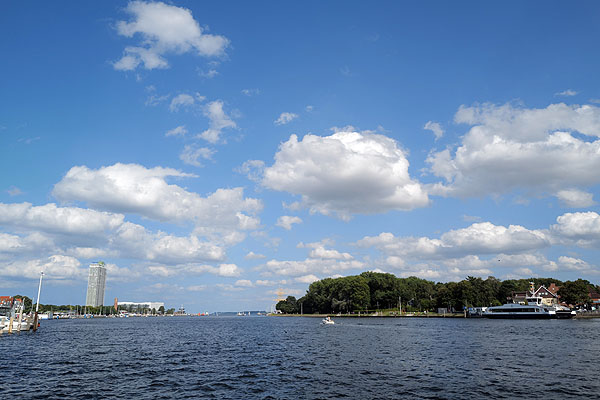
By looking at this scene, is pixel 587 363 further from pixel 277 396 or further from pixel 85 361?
pixel 85 361

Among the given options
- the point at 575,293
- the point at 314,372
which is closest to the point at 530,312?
the point at 575,293

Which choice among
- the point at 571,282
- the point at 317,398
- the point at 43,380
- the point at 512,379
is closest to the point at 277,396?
the point at 317,398

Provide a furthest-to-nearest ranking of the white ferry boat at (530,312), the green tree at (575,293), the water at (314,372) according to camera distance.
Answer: the green tree at (575,293)
the white ferry boat at (530,312)
the water at (314,372)

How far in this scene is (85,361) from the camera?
52844mm

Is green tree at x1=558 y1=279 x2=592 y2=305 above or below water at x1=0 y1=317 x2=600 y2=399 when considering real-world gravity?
above

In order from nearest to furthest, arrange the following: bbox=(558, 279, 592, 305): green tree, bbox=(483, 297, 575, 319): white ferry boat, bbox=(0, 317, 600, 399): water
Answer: bbox=(0, 317, 600, 399): water
bbox=(483, 297, 575, 319): white ferry boat
bbox=(558, 279, 592, 305): green tree

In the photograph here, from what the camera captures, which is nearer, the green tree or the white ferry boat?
the white ferry boat

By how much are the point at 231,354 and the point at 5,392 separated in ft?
104

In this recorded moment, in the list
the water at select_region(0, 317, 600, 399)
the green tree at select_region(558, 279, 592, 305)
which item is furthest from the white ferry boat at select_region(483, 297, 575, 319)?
the water at select_region(0, 317, 600, 399)

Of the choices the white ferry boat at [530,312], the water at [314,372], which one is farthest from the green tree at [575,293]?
the water at [314,372]

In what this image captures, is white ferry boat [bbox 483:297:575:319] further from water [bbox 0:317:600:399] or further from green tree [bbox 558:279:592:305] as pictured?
water [bbox 0:317:600:399]

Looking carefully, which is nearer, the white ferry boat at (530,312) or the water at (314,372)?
the water at (314,372)

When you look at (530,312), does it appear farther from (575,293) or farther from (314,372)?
(314,372)

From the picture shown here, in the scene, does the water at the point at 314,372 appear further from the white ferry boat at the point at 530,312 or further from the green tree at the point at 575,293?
the green tree at the point at 575,293
